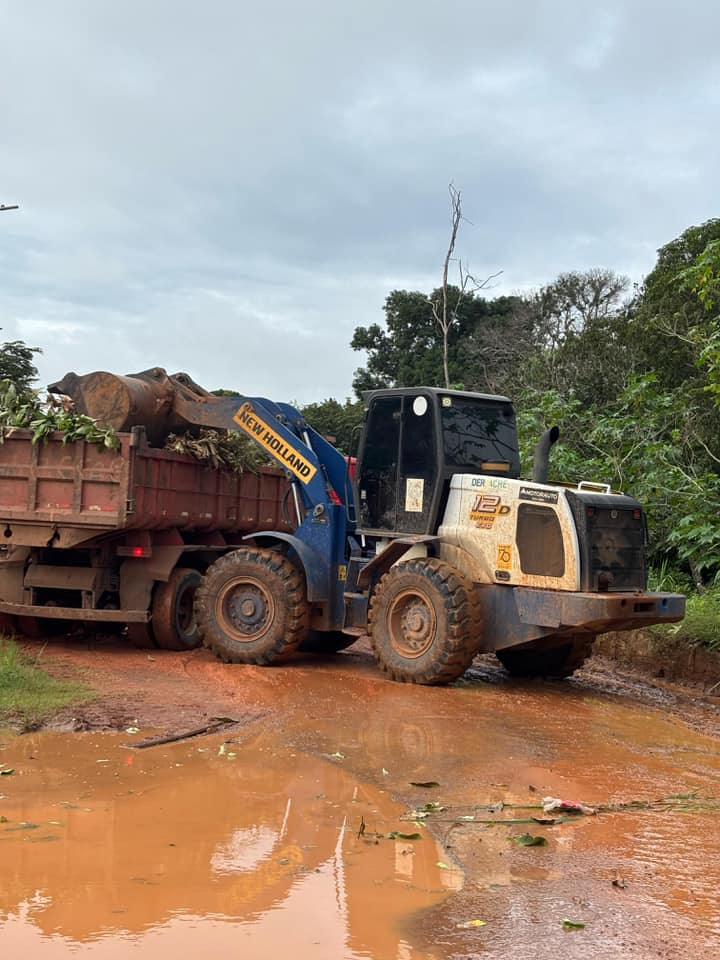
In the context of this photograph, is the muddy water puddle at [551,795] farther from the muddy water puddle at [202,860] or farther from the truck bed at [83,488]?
the truck bed at [83,488]

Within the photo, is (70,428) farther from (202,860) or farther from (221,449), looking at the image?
(202,860)

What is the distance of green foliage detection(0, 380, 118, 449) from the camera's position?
11383mm

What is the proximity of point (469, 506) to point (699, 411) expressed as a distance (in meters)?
7.18

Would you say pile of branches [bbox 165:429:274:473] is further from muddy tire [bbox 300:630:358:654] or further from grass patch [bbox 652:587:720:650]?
grass patch [bbox 652:587:720:650]

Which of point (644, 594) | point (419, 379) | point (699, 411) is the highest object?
point (419, 379)

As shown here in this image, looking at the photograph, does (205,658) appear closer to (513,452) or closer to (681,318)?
(513,452)

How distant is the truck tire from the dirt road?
136cm

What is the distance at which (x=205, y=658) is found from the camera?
12.0 metres

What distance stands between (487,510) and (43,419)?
16.1 ft

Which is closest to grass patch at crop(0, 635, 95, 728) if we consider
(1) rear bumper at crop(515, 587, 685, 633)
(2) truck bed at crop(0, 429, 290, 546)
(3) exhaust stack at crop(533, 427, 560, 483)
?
(2) truck bed at crop(0, 429, 290, 546)

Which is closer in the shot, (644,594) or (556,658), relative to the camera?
(644,594)

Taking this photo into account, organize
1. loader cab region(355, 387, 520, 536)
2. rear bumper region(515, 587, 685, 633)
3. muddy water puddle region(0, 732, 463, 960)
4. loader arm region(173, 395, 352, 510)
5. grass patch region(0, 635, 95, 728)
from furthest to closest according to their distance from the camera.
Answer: loader arm region(173, 395, 352, 510) < loader cab region(355, 387, 520, 536) < rear bumper region(515, 587, 685, 633) < grass patch region(0, 635, 95, 728) < muddy water puddle region(0, 732, 463, 960)

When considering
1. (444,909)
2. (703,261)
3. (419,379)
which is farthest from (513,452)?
(419,379)

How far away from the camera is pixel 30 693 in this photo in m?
8.84
